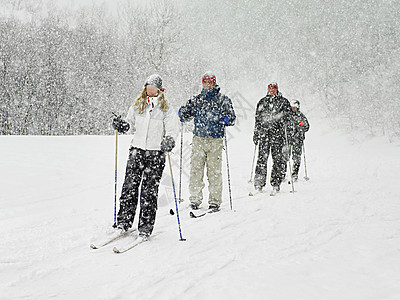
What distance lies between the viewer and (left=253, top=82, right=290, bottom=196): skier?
6.83 m

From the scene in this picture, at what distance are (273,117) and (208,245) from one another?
12.7 feet

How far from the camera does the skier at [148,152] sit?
4.04 m

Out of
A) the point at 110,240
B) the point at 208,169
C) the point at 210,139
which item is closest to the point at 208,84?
the point at 210,139

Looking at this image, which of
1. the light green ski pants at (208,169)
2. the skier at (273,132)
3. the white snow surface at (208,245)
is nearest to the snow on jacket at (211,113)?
the light green ski pants at (208,169)

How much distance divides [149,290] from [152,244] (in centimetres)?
121

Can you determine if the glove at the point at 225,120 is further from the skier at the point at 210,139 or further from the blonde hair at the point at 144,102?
the blonde hair at the point at 144,102

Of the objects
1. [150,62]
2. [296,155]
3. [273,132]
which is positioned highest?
[150,62]

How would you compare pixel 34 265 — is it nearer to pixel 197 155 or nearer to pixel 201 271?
pixel 201 271

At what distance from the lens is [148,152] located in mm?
4109

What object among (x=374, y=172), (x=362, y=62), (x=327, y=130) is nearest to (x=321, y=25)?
(x=362, y=62)

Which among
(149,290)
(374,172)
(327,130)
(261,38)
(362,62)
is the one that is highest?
(261,38)

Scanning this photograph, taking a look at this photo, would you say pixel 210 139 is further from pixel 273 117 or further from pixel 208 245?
pixel 208 245

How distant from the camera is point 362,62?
24156 mm

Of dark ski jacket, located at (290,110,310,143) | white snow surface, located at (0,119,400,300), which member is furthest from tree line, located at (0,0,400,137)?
white snow surface, located at (0,119,400,300)
